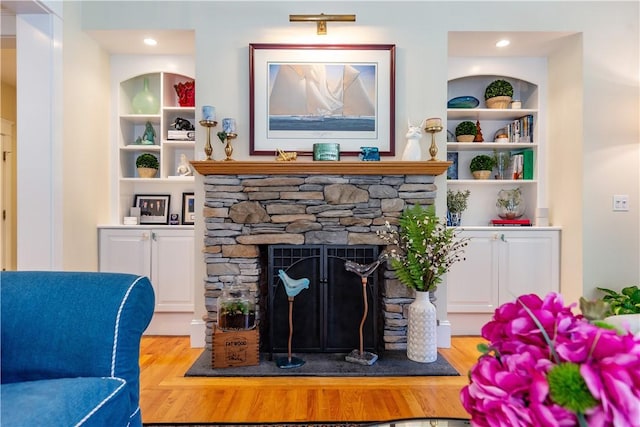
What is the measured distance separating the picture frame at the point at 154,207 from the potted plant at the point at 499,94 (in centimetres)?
305

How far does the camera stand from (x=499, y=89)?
132 inches

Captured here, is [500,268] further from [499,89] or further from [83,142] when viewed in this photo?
[83,142]

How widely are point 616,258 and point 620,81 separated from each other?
4.46ft

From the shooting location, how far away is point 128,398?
1216mm

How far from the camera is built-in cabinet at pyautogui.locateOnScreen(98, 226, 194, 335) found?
310cm

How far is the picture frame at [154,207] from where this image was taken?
3.40m

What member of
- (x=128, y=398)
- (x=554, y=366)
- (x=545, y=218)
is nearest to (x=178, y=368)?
(x=128, y=398)

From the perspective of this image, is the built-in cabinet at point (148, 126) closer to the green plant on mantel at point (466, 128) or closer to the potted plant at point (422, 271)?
the potted plant at point (422, 271)

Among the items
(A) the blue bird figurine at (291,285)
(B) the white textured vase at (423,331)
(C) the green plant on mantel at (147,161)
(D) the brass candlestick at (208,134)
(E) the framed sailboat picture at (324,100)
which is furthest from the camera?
(C) the green plant on mantel at (147,161)

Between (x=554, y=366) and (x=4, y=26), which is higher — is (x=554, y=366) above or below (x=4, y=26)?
A: below

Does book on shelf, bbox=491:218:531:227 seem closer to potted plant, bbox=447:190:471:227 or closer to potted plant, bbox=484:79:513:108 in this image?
potted plant, bbox=447:190:471:227

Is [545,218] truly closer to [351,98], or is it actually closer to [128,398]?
[351,98]

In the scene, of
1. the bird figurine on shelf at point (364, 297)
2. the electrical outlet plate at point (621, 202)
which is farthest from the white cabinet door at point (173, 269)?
the electrical outlet plate at point (621, 202)

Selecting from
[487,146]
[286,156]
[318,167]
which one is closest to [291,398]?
[318,167]
